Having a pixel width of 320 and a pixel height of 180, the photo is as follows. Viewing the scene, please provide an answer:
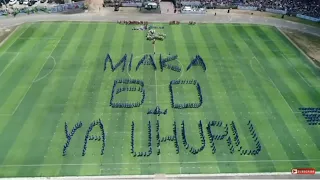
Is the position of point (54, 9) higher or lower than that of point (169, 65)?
higher

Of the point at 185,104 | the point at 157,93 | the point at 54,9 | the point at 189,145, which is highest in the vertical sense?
the point at 54,9

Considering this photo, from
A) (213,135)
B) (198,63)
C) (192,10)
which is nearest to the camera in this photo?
(213,135)

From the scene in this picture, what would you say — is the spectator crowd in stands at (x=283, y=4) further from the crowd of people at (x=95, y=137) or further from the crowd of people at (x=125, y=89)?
the crowd of people at (x=95, y=137)

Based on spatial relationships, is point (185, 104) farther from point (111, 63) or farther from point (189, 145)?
point (111, 63)

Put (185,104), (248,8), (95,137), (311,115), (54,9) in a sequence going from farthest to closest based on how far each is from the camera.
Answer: (248,8), (54,9), (185,104), (311,115), (95,137)

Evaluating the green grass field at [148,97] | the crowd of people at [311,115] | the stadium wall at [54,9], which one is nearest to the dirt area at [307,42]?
the green grass field at [148,97]

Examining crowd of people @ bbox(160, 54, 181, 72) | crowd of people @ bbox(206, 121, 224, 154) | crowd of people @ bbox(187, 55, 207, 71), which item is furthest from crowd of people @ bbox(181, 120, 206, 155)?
crowd of people @ bbox(187, 55, 207, 71)

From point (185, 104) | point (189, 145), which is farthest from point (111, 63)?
point (189, 145)
